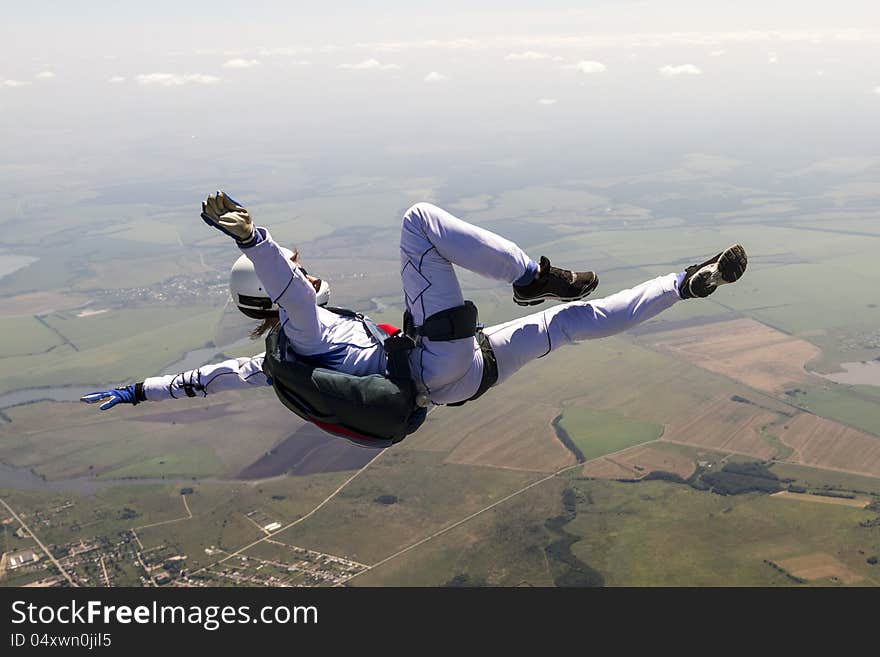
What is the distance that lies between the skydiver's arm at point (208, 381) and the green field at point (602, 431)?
68.5 meters

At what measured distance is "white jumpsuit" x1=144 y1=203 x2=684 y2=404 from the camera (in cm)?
594

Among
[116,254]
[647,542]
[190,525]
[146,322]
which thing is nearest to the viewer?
[647,542]

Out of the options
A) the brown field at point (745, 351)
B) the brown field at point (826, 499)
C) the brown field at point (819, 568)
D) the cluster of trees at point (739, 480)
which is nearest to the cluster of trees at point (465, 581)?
the brown field at point (819, 568)

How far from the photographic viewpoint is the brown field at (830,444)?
2761 inches

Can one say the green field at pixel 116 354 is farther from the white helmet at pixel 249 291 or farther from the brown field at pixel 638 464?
the white helmet at pixel 249 291

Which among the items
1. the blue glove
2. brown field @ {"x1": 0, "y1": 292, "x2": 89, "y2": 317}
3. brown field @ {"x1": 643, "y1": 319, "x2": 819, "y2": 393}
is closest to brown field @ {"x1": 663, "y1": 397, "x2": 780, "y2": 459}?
brown field @ {"x1": 643, "y1": 319, "x2": 819, "y2": 393}

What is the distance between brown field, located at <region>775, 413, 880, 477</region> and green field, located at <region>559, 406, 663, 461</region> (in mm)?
12927

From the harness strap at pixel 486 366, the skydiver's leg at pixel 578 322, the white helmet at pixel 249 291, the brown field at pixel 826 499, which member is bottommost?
the brown field at pixel 826 499

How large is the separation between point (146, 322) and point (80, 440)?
1642 inches

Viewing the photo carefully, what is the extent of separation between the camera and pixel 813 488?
6550 cm

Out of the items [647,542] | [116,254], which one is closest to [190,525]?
[647,542]

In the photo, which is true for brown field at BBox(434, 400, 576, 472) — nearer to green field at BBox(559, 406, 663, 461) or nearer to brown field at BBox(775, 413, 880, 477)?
green field at BBox(559, 406, 663, 461)

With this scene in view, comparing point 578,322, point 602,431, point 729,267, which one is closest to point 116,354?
point 602,431

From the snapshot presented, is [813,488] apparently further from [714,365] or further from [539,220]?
[539,220]
